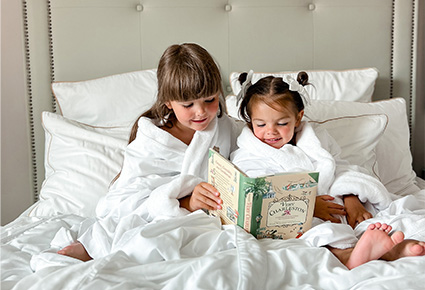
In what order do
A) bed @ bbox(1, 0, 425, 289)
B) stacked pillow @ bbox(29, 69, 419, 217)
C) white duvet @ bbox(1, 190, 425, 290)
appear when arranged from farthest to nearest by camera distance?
1. stacked pillow @ bbox(29, 69, 419, 217)
2. bed @ bbox(1, 0, 425, 289)
3. white duvet @ bbox(1, 190, 425, 290)

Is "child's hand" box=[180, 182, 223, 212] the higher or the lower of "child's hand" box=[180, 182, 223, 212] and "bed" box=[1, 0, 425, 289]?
the lower

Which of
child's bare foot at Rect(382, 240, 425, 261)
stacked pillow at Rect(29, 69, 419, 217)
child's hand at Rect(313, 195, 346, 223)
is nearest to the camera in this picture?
child's bare foot at Rect(382, 240, 425, 261)

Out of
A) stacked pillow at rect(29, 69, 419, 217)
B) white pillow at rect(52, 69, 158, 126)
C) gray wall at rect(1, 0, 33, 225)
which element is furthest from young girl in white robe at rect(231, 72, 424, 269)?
gray wall at rect(1, 0, 33, 225)

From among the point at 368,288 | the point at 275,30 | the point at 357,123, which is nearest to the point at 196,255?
the point at 368,288

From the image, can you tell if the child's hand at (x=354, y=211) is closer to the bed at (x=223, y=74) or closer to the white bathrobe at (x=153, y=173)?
the bed at (x=223, y=74)

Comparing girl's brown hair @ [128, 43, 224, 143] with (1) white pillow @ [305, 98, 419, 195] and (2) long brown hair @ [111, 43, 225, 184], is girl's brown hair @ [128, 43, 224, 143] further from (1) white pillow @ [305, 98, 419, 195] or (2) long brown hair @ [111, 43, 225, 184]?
(1) white pillow @ [305, 98, 419, 195]

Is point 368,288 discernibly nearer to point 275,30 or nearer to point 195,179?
point 195,179

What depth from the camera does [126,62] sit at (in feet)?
6.81

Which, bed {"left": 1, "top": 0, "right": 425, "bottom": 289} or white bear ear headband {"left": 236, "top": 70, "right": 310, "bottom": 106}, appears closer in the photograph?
white bear ear headband {"left": 236, "top": 70, "right": 310, "bottom": 106}

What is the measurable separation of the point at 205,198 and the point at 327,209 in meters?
0.37

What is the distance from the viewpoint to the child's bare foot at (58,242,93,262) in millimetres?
1245

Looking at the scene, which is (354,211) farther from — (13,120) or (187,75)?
(13,120)

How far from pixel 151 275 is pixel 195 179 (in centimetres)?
43

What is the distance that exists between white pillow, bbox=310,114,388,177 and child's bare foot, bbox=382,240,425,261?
585 millimetres
